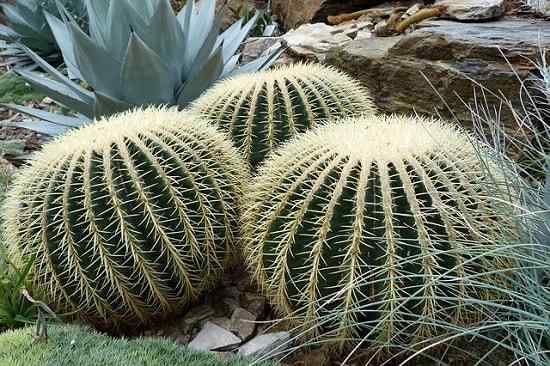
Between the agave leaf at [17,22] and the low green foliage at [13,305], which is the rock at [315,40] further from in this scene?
the agave leaf at [17,22]

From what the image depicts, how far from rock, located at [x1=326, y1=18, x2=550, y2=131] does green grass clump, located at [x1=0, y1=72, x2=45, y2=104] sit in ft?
9.44

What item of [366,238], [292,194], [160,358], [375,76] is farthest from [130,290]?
[375,76]

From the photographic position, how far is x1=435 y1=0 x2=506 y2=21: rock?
4203 mm

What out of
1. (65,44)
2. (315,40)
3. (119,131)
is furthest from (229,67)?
(119,131)

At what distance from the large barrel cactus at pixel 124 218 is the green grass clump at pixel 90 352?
24 centimetres

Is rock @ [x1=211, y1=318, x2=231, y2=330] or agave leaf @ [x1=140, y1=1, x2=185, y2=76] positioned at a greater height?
agave leaf @ [x1=140, y1=1, x2=185, y2=76]

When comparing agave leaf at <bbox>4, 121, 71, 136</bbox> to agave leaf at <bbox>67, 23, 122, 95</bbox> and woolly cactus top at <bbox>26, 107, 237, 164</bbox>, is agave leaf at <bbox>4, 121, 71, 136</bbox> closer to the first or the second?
agave leaf at <bbox>67, 23, 122, 95</bbox>

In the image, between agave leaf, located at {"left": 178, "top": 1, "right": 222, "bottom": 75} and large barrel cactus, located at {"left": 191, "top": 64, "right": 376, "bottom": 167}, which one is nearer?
large barrel cactus, located at {"left": 191, "top": 64, "right": 376, "bottom": 167}

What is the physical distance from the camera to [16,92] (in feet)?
19.2

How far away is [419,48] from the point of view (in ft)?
12.1

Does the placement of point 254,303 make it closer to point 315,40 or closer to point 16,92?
point 315,40

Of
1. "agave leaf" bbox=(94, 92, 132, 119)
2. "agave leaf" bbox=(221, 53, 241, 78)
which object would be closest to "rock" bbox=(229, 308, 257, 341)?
"agave leaf" bbox=(94, 92, 132, 119)

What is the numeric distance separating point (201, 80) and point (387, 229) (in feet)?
6.81

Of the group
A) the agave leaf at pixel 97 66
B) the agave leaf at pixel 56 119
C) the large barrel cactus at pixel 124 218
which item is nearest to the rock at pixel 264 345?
the large barrel cactus at pixel 124 218
